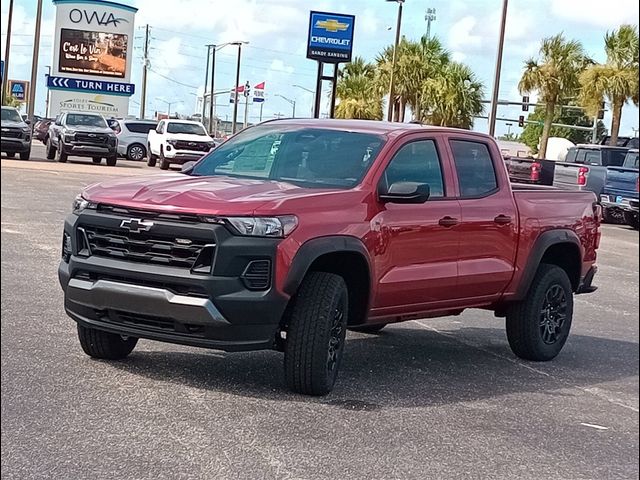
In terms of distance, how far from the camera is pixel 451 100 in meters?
31.6

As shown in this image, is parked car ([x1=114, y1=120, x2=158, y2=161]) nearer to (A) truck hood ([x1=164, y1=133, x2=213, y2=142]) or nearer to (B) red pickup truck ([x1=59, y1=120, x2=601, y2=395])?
(A) truck hood ([x1=164, y1=133, x2=213, y2=142])

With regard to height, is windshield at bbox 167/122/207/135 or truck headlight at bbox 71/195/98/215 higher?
windshield at bbox 167/122/207/135

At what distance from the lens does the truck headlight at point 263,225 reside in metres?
5.75

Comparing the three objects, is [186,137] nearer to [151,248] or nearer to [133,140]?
[133,140]

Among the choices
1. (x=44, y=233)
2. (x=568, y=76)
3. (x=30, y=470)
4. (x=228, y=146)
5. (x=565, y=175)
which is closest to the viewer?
(x=30, y=470)

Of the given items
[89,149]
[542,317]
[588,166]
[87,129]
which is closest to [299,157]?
[542,317]

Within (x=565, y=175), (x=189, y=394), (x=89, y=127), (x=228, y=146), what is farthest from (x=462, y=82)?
(x=189, y=394)

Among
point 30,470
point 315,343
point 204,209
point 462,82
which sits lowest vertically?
point 30,470

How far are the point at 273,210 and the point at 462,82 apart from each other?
2480 centimetres

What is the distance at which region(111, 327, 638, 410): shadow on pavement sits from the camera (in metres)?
6.39

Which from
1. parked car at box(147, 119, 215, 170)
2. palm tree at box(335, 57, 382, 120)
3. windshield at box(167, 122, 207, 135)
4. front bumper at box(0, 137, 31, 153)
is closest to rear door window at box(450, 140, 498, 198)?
front bumper at box(0, 137, 31, 153)

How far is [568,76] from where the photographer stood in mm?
34906

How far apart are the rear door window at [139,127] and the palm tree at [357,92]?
960 centimetres

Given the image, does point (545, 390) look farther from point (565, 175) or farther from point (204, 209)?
point (565, 175)
